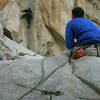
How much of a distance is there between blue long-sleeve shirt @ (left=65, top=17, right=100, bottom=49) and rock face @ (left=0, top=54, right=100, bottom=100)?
1.28 feet

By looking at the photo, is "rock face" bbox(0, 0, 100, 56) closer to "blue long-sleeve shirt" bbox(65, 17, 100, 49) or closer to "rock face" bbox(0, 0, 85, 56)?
"rock face" bbox(0, 0, 85, 56)

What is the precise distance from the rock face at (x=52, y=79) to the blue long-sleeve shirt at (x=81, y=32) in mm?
390

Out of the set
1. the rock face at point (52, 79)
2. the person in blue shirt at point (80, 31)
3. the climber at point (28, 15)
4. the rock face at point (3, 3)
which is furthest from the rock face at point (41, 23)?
the rock face at point (52, 79)

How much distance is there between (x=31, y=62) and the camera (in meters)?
3.30

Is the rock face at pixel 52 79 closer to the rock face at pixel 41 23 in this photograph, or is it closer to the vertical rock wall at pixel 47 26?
the rock face at pixel 41 23

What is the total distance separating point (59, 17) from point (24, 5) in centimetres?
161

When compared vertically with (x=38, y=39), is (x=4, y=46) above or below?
above

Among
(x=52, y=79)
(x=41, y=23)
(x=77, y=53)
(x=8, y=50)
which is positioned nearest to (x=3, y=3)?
(x=41, y=23)

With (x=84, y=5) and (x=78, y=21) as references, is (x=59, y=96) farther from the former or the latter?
(x=84, y=5)

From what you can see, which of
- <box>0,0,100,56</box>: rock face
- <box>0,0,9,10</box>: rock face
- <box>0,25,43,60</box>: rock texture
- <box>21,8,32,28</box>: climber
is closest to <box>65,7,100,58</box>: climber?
<box>0,25,43,60</box>: rock texture

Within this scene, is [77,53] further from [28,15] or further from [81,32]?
[28,15]

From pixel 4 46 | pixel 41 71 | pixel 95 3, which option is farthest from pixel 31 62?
pixel 95 3

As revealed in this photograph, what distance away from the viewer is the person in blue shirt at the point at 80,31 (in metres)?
3.59

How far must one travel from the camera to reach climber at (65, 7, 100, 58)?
3.59 meters
